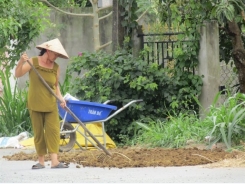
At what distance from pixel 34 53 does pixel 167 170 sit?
960 centimetres

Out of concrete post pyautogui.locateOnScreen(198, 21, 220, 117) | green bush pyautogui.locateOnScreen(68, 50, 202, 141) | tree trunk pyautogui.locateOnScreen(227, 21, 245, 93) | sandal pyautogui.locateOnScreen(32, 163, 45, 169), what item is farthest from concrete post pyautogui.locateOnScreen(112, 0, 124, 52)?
sandal pyautogui.locateOnScreen(32, 163, 45, 169)

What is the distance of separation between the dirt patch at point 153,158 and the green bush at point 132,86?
7.47ft

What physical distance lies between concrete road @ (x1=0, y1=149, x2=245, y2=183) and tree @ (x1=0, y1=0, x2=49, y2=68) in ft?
13.5

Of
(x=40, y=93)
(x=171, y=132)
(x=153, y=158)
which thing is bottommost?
(x=171, y=132)

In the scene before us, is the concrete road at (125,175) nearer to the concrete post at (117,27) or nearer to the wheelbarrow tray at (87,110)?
the wheelbarrow tray at (87,110)

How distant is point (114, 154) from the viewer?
10320 millimetres

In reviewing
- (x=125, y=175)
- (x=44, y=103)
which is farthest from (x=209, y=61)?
(x=125, y=175)

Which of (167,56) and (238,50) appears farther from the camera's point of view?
(167,56)

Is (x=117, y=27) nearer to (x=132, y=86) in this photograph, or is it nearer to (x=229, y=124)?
(x=132, y=86)

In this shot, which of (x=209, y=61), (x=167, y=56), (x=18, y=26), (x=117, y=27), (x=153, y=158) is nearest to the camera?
(x=153, y=158)

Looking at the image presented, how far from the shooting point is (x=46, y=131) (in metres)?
9.71

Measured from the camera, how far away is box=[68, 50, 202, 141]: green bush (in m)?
13.1

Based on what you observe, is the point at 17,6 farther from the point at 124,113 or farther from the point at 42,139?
the point at 42,139

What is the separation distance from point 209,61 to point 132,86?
4.80ft
